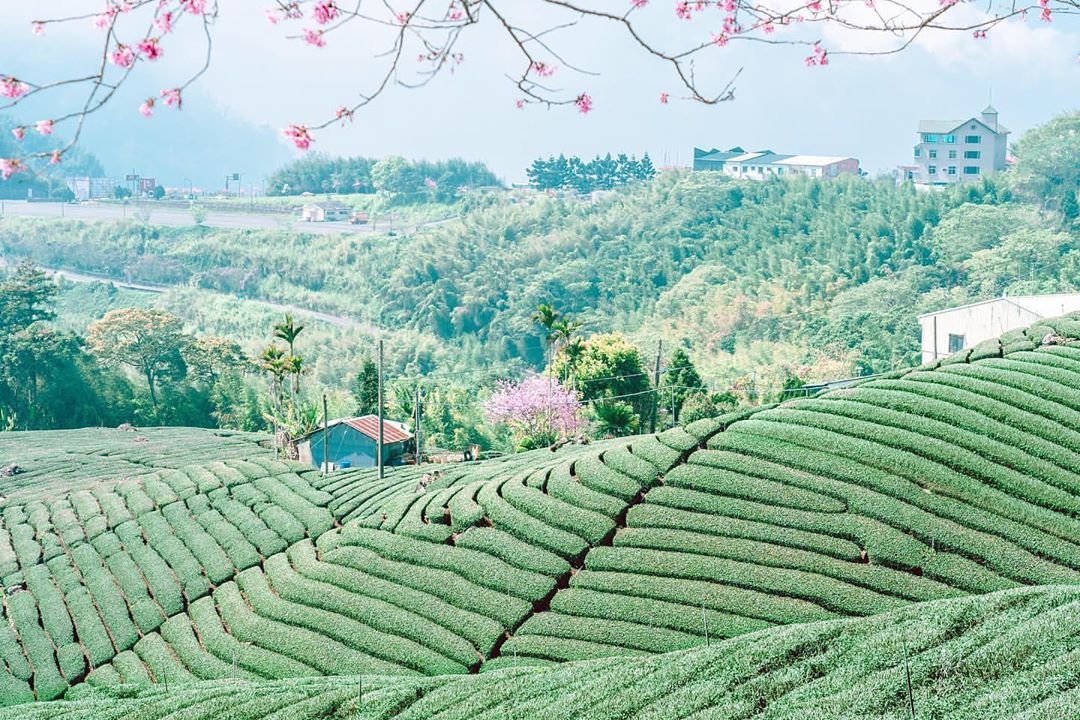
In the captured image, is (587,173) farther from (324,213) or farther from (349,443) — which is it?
(349,443)

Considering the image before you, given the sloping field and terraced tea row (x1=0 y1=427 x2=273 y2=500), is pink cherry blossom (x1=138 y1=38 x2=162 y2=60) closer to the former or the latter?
the sloping field

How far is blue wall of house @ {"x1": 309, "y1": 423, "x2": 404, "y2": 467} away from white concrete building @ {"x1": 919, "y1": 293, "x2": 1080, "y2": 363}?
16.0 metres

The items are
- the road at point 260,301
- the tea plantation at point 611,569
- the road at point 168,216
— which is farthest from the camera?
the road at point 168,216

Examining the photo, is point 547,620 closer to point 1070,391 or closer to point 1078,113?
point 1070,391

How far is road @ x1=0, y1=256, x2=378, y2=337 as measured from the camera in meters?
71.1

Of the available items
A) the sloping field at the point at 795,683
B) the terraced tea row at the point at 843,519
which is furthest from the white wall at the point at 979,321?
the sloping field at the point at 795,683

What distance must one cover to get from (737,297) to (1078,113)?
2933cm

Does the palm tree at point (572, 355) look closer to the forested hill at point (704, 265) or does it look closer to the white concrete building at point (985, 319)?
the white concrete building at point (985, 319)

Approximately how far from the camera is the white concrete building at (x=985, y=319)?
99.2 feet

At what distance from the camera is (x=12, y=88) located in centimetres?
493

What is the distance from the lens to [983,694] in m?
7.70

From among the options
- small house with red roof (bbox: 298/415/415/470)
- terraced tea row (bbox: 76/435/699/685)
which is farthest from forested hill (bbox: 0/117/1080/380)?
terraced tea row (bbox: 76/435/699/685)

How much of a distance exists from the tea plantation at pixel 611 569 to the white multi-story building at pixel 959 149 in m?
62.1

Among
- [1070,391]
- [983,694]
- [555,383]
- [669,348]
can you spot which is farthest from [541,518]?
[669,348]
